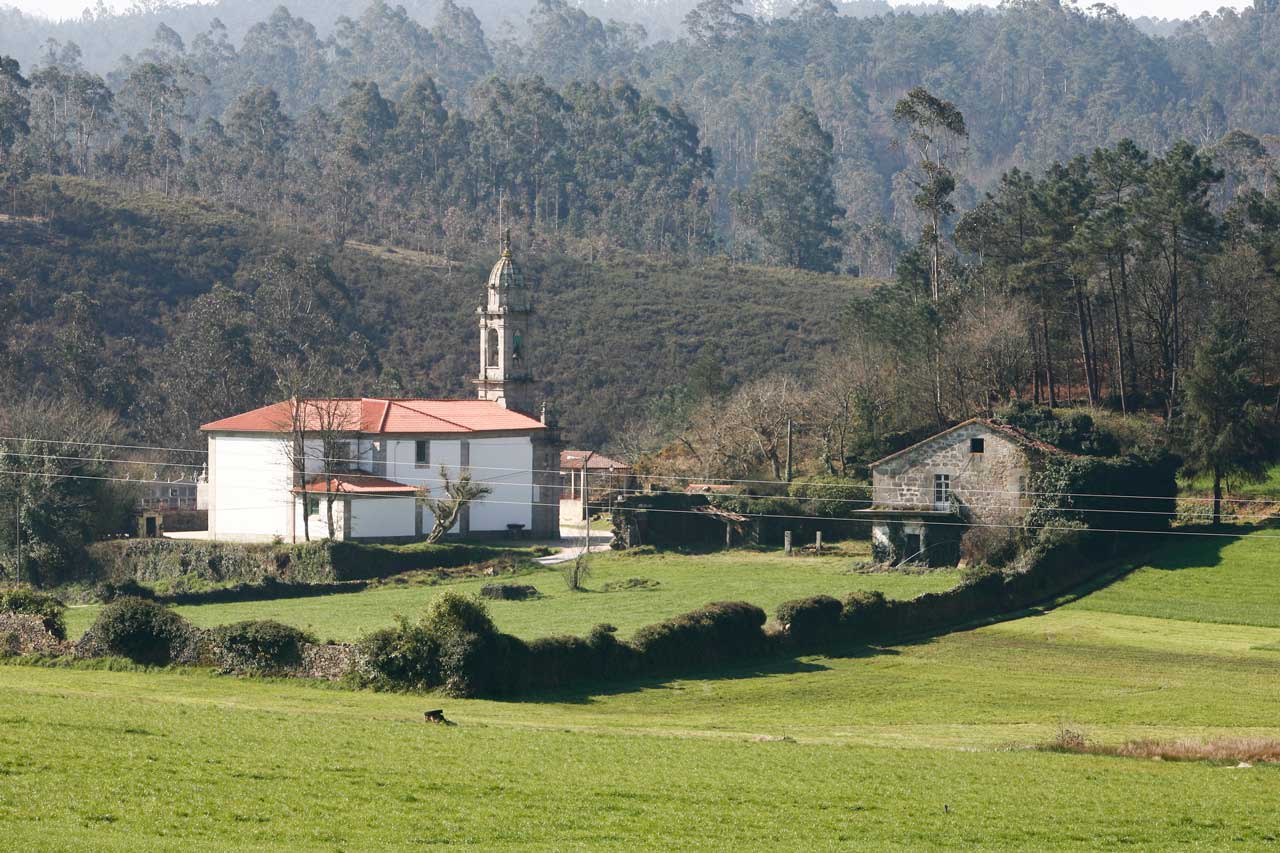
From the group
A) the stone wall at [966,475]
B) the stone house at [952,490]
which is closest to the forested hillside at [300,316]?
the stone wall at [966,475]

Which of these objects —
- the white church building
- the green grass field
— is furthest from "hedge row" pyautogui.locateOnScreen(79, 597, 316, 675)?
the white church building

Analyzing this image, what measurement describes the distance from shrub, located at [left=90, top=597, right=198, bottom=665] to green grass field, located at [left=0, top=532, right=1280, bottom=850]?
4.69ft

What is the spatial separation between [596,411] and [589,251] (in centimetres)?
3260

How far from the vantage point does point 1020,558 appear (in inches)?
2179

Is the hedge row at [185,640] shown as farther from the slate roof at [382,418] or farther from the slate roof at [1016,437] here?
the slate roof at [1016,437]

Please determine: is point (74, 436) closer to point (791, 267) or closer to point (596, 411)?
point (596, 411)

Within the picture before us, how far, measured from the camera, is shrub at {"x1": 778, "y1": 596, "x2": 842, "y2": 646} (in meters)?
45.1

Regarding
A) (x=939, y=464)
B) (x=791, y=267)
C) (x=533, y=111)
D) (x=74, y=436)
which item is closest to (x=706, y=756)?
(x=939, y=464)

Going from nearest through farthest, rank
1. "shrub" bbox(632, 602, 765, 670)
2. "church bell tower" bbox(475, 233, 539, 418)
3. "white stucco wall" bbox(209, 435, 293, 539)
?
"shrub" bbox(632, 602, 765, 670) → "white stucco wall" bbox(209, 435, 293, 539) → "church bell tower" bbox(475, 233, 539, 418)

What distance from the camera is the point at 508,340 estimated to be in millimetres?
75062

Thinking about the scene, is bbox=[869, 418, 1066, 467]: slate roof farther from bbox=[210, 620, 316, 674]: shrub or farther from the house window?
bbox=[210, 620, 316, 674]: shrub

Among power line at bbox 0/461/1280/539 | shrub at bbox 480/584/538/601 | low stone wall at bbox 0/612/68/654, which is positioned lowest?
low stone wall at bbox 0/612/68/654

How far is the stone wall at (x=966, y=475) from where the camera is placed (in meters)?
59.0

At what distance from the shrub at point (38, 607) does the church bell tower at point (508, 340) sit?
3314cm
